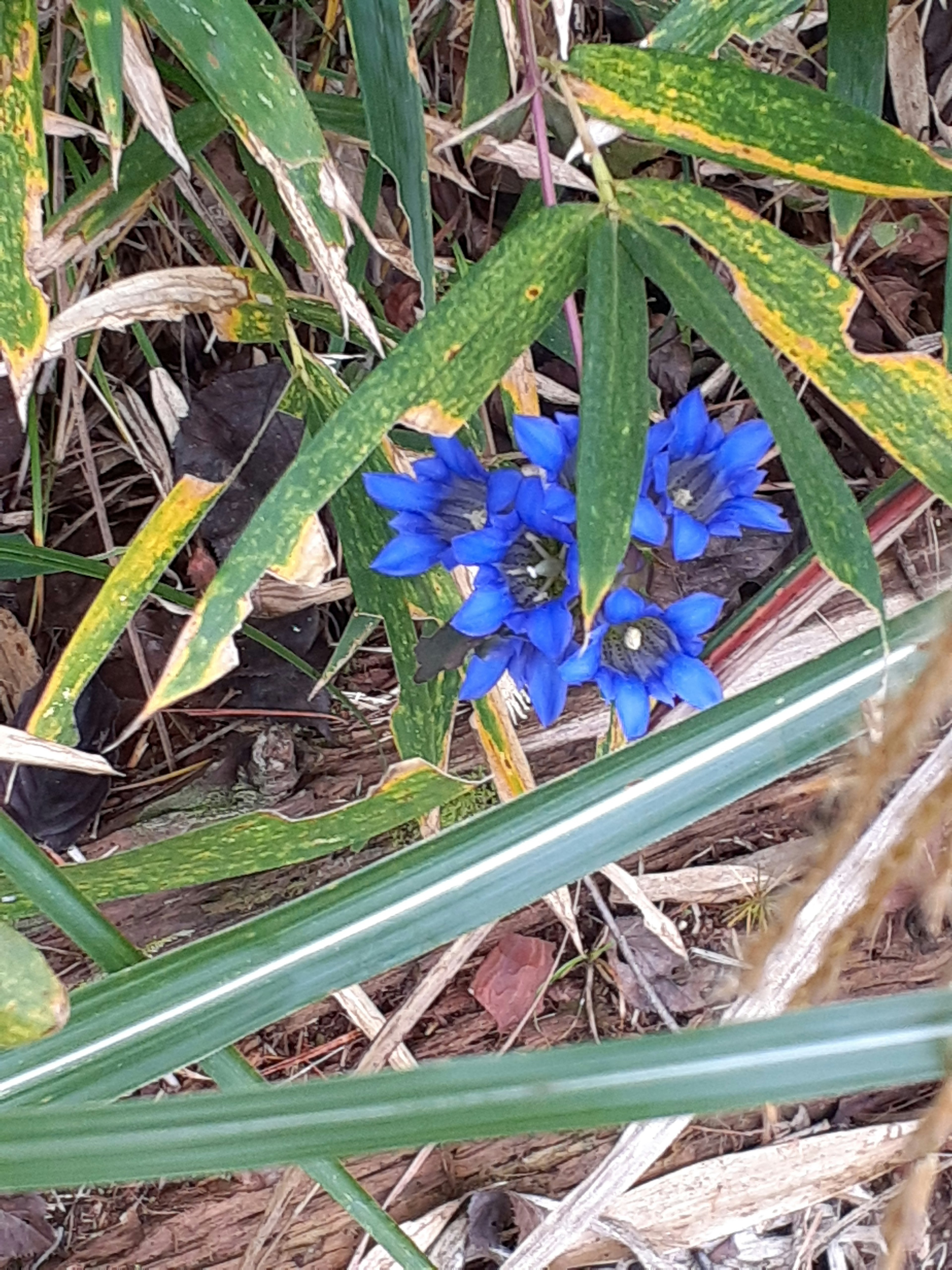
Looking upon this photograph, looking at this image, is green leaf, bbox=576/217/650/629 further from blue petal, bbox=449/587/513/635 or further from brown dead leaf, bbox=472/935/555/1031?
brown dead leaf, bbox=472/935/555/1031

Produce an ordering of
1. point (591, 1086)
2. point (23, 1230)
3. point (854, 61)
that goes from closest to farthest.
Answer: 1. point (591, 1086)
2. point (854, 61)
3. point (23, 1230)

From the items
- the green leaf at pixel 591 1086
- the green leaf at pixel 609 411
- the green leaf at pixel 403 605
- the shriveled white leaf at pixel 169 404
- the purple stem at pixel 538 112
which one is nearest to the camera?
the green leaf at pixel 591 1086

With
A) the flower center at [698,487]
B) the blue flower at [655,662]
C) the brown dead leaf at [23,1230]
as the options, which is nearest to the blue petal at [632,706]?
the blue flower at [655,662]

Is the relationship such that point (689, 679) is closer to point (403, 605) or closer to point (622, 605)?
point (622, 605)

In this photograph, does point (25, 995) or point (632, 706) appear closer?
point (25, 995)

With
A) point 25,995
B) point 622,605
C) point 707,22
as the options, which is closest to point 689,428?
point 622,605

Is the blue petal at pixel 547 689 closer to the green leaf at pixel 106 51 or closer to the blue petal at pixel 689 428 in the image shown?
the blue petal at pixel 689 428

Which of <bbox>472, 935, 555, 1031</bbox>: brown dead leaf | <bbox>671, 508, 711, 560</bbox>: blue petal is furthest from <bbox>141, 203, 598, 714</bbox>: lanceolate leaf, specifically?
<bbox>472, 935, 555, 1031</bbox>: brown dead leaf
